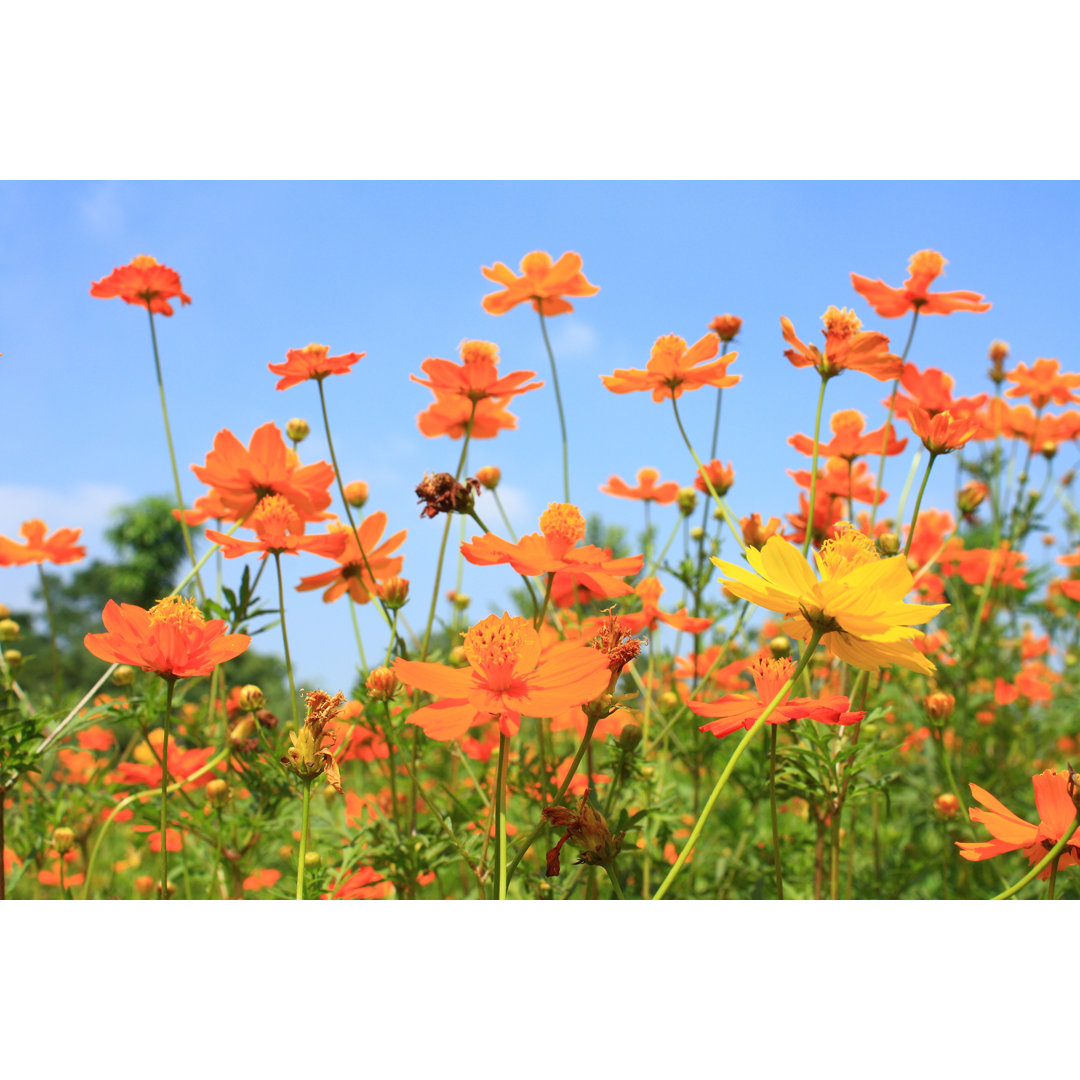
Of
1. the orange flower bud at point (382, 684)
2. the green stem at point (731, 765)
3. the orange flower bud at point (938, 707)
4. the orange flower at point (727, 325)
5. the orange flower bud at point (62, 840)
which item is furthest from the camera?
the orange flower at point (727, 325)

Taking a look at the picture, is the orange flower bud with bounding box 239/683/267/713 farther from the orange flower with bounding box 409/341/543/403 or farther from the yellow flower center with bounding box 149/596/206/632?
the orange flower with bounding box 409/341/543/403

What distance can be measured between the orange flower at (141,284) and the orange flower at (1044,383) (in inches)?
61.0

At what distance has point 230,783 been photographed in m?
1.00

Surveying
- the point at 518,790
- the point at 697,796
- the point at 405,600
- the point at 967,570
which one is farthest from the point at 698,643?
the point at 967,570

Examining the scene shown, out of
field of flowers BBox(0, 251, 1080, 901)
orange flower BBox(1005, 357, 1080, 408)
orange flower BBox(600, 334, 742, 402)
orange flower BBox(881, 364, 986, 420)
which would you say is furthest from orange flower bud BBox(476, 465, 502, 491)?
orange flower BBox(1005, 357, 1080, 408)

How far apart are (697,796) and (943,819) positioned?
13.0 inches

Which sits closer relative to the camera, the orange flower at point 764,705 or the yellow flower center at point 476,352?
the orange flower at point 764,705

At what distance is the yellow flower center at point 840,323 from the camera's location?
75 cm

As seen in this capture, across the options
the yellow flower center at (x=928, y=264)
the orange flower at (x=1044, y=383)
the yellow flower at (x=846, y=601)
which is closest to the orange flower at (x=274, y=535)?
the yellow flower at (x=846, y=601)

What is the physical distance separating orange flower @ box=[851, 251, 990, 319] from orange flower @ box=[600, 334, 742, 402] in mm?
295

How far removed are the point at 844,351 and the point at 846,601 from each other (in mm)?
389

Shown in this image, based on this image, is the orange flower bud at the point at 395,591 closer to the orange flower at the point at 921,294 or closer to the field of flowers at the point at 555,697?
the field of flowers at the point at 555,697

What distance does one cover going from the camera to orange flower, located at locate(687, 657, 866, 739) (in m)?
0.55
